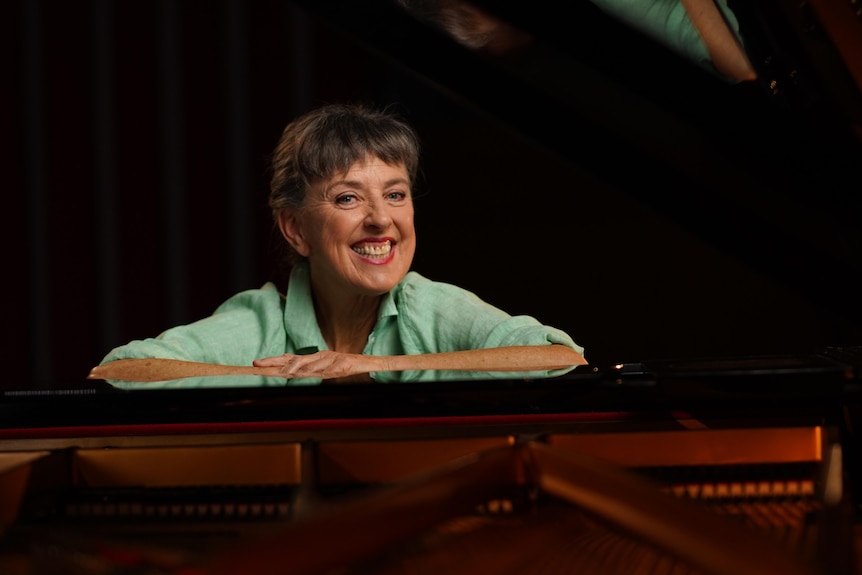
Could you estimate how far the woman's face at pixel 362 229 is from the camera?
6.50 feet

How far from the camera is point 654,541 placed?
1008mm

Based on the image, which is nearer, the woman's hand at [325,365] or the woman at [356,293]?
the woman's hand at [325,365]

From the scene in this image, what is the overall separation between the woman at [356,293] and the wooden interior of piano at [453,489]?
0.51 metres

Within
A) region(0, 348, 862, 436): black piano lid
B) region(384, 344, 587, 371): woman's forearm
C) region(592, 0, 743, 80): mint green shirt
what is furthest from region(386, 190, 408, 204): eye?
region(0, 348, 862, 436): black piano lid

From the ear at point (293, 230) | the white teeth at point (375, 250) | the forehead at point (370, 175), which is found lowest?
the white teeth at point (375, 250)

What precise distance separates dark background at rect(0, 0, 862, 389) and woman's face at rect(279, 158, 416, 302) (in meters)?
0.08

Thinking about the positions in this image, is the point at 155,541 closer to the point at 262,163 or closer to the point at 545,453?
the point at 545,453

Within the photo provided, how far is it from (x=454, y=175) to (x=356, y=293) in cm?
38

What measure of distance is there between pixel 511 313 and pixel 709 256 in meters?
0.48

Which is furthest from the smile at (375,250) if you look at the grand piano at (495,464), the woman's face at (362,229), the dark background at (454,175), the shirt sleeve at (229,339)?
the grand piano at (495,464)

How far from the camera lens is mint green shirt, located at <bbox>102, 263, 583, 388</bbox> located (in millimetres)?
1927

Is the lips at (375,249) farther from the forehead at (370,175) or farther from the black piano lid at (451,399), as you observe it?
the black piano lid at (451,399)

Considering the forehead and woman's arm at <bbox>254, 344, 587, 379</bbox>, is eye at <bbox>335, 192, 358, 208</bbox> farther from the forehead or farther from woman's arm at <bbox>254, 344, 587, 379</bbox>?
woman's arm at <bbox>254, 344, 587, 379</bbox>

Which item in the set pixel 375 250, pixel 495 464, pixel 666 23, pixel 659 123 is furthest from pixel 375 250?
pixel 495 464
